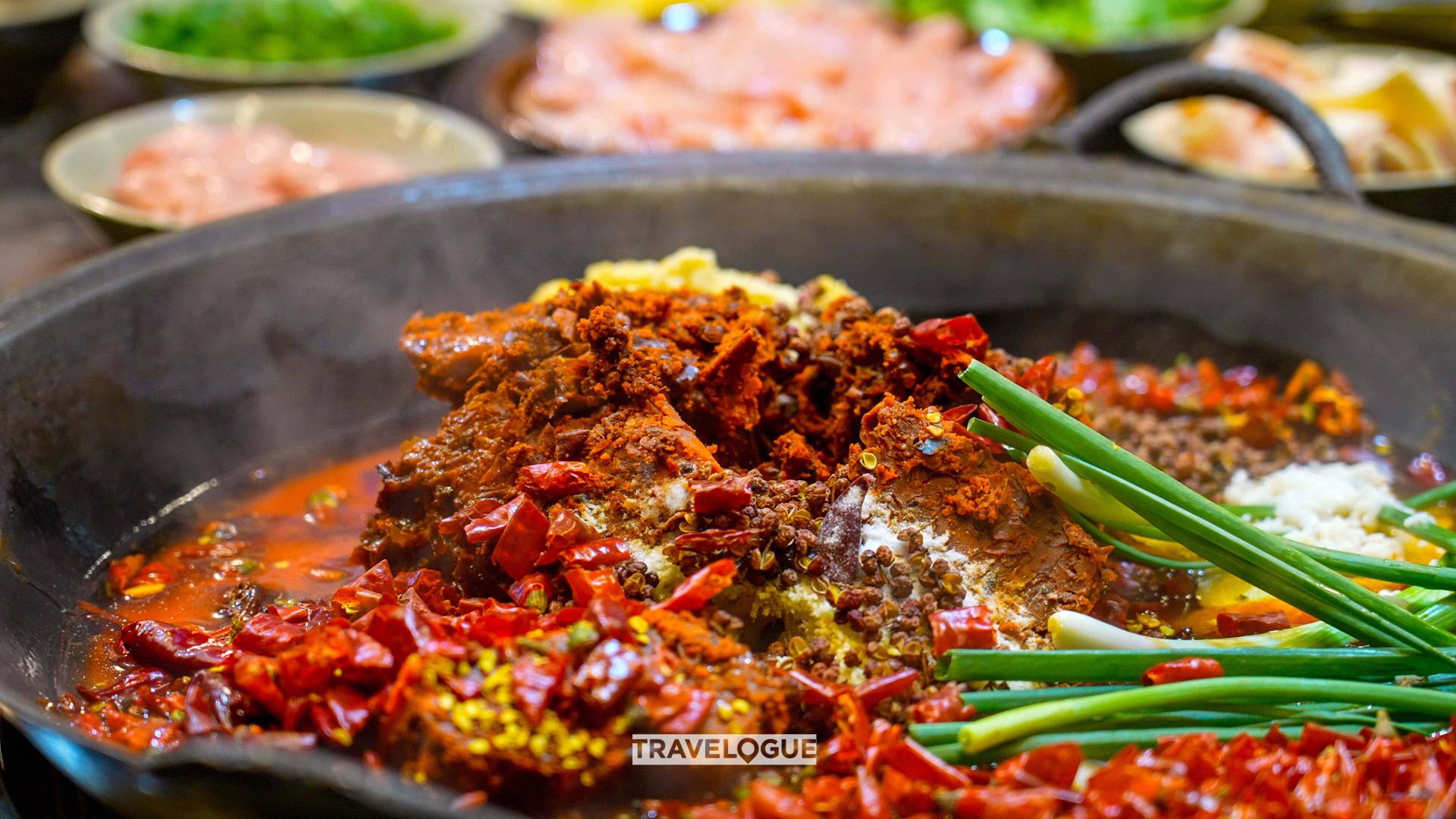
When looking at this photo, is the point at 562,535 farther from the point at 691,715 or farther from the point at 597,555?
the point at 691,715

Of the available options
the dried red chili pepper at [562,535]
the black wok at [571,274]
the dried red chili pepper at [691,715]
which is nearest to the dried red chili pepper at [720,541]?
the dried red chili pepper at [562,535]

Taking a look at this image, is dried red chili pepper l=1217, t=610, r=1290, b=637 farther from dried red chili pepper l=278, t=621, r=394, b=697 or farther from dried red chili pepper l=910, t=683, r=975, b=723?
dried red chili pepper l=278, t=621, r=394, b=697

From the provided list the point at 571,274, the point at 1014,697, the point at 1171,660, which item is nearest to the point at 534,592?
the point at 1014,697

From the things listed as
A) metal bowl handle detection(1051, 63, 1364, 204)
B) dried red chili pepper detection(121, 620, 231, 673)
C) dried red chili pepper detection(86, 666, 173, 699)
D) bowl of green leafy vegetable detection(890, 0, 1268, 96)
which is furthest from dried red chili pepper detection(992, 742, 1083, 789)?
bowl of green leafy vegetable detection(890, 0, 1268, 96)

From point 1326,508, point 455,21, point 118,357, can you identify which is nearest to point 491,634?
point 118,357

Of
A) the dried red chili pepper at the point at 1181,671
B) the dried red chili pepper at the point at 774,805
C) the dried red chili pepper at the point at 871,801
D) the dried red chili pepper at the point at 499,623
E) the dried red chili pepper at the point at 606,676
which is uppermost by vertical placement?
the dried red chili pepper at the point at 1181,671

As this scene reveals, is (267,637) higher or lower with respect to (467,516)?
lower

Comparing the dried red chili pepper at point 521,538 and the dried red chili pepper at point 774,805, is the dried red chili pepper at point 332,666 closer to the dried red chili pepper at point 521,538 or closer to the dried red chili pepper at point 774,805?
the dried red chili pepper at point 521,538
